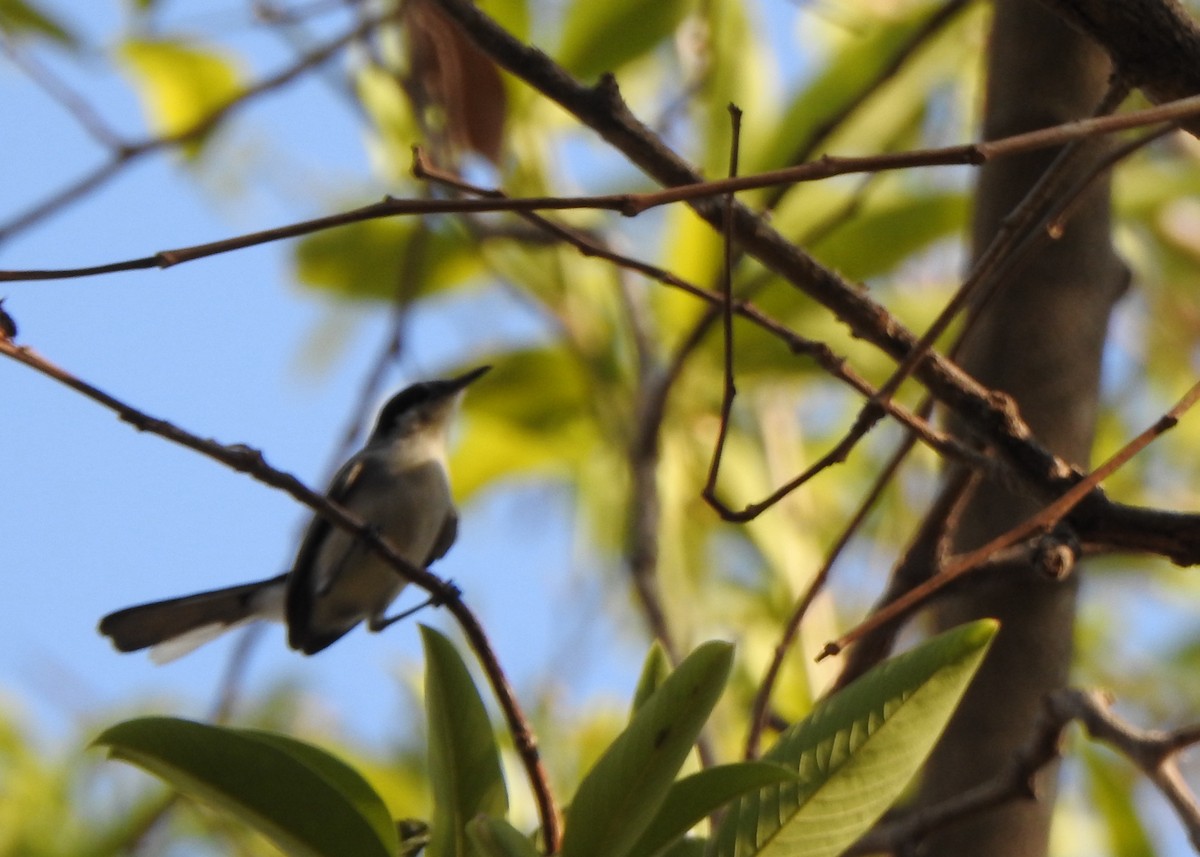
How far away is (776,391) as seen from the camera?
9.28 ft

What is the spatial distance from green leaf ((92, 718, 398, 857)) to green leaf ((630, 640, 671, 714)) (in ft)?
0.85

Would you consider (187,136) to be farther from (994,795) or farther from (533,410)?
(994,795)

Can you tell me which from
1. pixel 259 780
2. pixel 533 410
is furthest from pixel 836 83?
pixel 259 780

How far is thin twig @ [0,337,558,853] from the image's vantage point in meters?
0.96

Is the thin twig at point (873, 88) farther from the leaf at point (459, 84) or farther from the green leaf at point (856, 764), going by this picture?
the green leaf at point (856, 764)

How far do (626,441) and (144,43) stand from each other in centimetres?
130

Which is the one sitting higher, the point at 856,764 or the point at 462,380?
the point at 462,380

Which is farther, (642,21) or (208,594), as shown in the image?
(208,594)

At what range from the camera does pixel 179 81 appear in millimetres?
2902

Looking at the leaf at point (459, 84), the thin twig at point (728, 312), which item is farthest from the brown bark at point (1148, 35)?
the leaf at point (459, 84)

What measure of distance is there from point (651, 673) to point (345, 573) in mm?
1761

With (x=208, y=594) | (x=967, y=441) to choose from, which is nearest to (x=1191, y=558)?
(x=967, y=441)

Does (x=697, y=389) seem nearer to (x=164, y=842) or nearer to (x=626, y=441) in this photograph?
(x=626, y=441)

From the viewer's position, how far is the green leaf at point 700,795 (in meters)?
0.93
